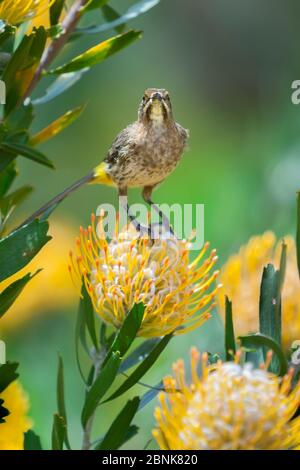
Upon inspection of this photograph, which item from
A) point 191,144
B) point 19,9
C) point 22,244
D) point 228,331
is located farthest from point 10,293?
point 191,144

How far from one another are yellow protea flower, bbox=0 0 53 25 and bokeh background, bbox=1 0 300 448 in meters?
0.76

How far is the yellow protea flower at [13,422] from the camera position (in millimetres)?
1607

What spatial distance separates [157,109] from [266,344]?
0.42m

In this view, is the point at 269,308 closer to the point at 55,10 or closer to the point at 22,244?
the point at 22,244

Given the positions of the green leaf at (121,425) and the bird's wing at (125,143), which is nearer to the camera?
the green leaf at (121,425)

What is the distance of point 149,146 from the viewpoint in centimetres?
147

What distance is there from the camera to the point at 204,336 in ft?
7.92

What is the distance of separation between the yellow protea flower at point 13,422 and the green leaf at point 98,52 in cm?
53

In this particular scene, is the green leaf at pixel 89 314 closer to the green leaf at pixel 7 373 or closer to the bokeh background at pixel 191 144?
the green leaf at pixel 7 373

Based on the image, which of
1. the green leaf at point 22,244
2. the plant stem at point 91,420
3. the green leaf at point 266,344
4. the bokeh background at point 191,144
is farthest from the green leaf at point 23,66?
the bokeh background at point 191,144

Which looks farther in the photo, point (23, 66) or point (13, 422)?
point (13, 422)

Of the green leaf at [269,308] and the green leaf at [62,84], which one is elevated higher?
the green leaf at [62,84]

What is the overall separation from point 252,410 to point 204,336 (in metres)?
1.30

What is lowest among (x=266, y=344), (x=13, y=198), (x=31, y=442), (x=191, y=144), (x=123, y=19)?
(x=31, y=442)
